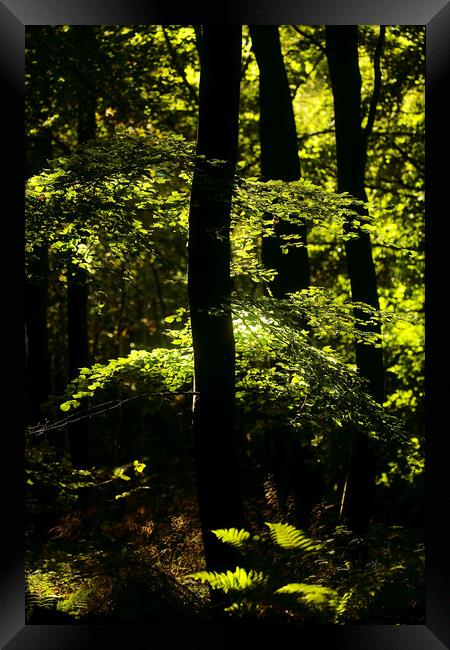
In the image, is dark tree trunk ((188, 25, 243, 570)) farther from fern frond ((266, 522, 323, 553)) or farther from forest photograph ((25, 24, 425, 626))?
fern frond ((266, 522, 323, 553))

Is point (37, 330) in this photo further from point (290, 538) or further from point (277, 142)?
point (290, 538)

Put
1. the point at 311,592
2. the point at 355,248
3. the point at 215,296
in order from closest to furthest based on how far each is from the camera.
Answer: the point at 311,592 → the point at 215,296 → the point at 355,248

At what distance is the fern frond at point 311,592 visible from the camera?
423cm

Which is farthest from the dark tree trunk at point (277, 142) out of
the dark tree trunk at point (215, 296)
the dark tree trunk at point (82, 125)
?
the dark tree trunk at point (82, 125)

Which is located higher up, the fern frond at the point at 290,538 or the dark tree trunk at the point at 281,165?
the dark tree trunk at the point at 281,165

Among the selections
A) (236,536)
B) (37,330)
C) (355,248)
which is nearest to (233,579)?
(236,536)

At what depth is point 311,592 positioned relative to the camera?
Result: 4.40 meters

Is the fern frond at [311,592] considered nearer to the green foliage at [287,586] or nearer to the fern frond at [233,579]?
the green foliage at [287,586]

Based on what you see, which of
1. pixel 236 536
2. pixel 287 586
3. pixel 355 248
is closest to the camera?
pixel 287 586
